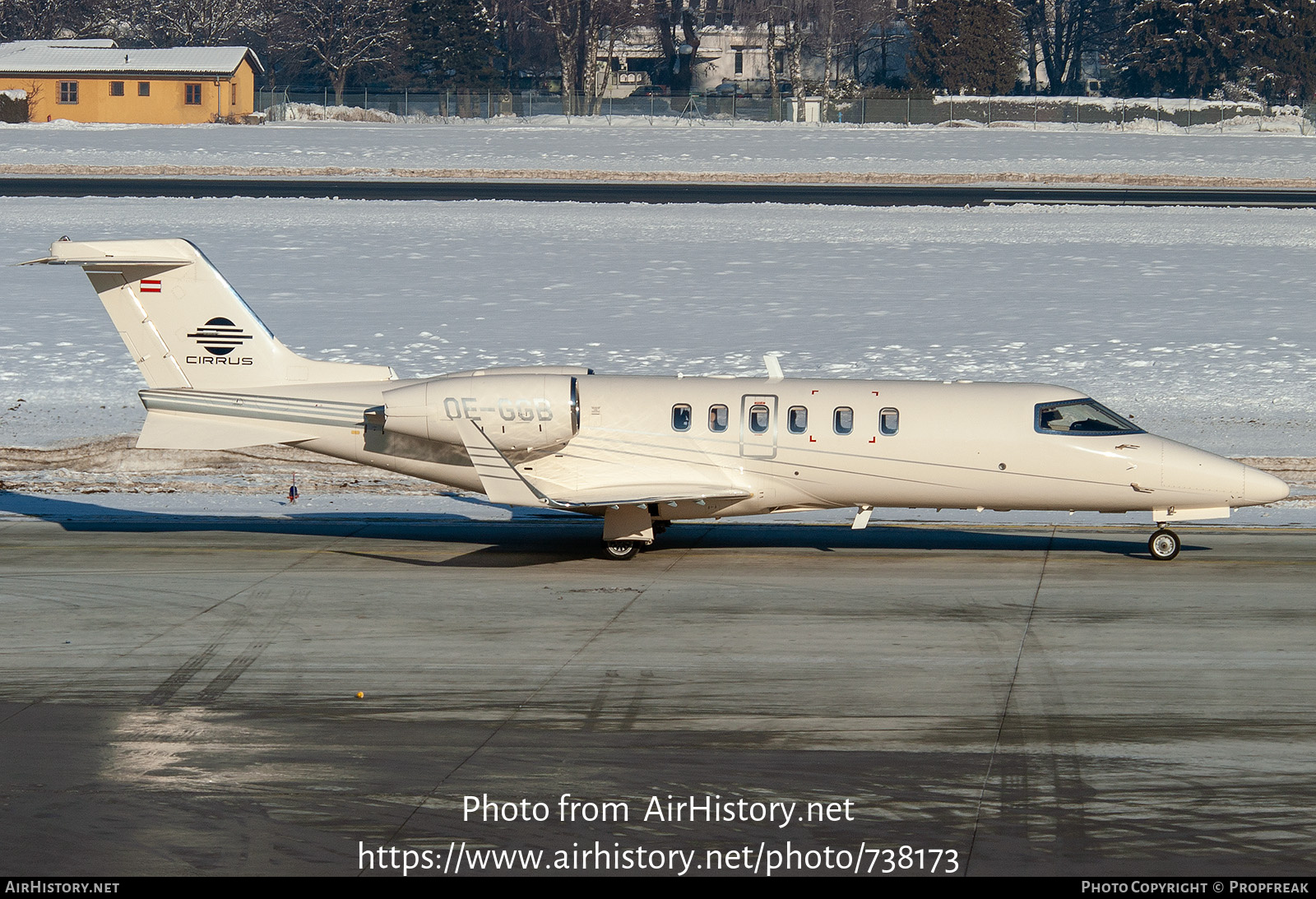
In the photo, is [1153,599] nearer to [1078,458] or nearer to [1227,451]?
[1078,458]

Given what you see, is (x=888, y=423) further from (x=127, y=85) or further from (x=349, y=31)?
(x=349, y=31)

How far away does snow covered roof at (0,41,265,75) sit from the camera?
319 feet

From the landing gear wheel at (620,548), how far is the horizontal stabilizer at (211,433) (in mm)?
4637

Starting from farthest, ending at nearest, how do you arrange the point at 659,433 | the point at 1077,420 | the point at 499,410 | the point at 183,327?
the point at 183,327, the point at 659,433, the point at 1077,420, the point at 499,410

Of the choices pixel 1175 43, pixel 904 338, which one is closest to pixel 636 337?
A: pixel 904 338

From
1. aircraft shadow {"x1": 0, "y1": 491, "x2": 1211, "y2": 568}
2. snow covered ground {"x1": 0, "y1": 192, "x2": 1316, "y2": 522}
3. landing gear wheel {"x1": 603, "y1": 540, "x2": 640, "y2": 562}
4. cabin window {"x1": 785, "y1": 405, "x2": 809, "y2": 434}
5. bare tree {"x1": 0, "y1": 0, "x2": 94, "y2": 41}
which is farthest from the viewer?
bare tree {"x1": 0, "y1": 0, "x2": 94, "y2": 41}

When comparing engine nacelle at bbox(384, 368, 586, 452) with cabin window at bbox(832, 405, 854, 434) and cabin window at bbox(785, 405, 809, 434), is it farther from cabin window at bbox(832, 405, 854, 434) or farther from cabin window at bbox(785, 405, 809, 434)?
cabin window at bbox(832, 405, 854, 434)

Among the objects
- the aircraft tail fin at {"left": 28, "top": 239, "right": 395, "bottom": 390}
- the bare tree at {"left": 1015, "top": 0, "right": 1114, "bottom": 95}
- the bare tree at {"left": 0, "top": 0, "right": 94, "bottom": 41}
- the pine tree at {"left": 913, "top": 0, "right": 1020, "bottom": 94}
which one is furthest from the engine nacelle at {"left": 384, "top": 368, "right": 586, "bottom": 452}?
the bare tree at {"left": 0, "top": 0, "right": 94, "bottom": 41}

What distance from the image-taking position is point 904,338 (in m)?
36.4

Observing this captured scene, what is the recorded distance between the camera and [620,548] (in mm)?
21344

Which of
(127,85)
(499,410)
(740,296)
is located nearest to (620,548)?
(499,410)

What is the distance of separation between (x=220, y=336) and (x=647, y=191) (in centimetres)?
4149

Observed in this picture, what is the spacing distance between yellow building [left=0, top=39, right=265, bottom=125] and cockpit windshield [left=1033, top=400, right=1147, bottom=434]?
86.5 metres

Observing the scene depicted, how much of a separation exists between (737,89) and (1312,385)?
324 feet
